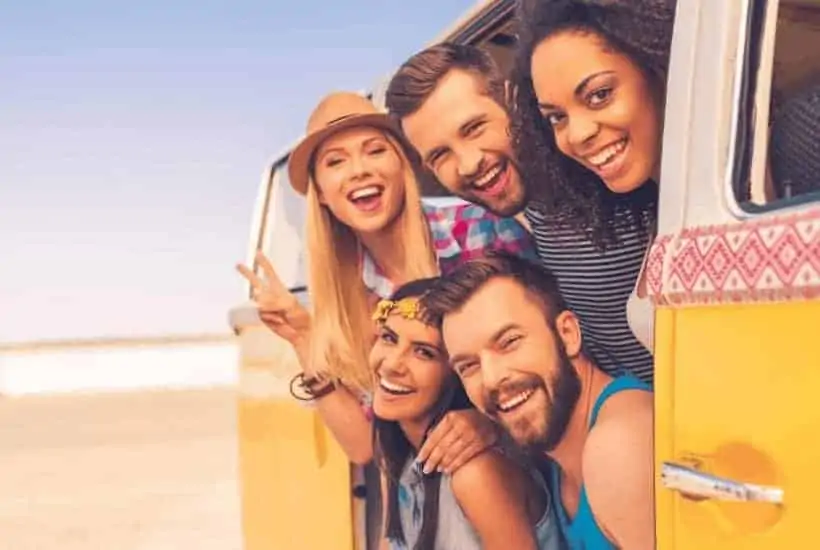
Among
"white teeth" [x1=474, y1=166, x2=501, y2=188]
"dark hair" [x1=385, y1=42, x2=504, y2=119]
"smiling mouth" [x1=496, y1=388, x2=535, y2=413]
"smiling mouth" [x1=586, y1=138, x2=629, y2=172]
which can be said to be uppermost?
"dark hair" [x1=385, y1=42, x2=504, y2=119]

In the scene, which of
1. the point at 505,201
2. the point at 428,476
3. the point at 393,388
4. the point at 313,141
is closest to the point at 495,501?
the point at 428,476

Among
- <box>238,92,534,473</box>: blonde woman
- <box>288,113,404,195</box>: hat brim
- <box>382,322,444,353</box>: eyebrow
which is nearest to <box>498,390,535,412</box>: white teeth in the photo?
<box>238,92,534,473</box>: blonde woman

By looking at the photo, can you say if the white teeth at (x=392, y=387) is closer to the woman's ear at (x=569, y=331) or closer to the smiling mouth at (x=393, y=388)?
the smiling mouth at (x=393, y=388)

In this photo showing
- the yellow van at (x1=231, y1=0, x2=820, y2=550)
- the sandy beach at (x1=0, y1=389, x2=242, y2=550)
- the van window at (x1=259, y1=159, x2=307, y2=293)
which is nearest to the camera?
the yellow van at (x1=231, y1=0, x2=820, y2=550)

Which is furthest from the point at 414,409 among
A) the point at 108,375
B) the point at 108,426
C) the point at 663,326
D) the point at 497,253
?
the point at 108,375

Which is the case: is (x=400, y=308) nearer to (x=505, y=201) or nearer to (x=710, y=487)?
(x=505, y=201)

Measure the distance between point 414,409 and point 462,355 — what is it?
26cm

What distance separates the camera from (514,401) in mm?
2121

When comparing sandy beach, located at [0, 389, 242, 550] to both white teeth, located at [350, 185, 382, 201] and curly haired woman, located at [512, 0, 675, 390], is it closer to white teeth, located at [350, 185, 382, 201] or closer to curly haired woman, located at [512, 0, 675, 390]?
white teeth, located at [350, 185, 382, 201]

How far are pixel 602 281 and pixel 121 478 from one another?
9.32 meters

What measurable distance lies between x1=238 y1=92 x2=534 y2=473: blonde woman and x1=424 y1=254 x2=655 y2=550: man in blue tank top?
10cm

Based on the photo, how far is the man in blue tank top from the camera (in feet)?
6.08

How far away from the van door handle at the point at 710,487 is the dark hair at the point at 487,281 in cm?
55

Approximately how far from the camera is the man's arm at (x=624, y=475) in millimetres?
1799
